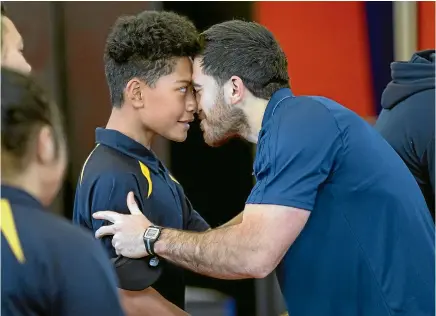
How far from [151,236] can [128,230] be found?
0.07 m

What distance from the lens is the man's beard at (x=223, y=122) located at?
2070 mm

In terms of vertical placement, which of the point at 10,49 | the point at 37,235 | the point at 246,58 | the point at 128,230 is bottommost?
the point at 128,230

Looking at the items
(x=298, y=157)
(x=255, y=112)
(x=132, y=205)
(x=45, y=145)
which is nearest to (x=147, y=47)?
(x=255, y=112)

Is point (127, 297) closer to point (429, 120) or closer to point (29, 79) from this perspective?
point (29, 79)

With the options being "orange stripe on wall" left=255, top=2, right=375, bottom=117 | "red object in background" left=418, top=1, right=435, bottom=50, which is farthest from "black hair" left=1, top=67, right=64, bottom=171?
"red object in background" left=418, top=1, right=435, bottom=50

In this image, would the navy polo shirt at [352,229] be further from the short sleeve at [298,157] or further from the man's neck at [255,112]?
the man's neck at [255,112]

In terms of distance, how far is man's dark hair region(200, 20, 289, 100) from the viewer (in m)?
2.03

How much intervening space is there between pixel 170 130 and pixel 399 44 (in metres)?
1.76

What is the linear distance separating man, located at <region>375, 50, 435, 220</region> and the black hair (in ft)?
4.95

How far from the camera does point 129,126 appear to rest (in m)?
2.09

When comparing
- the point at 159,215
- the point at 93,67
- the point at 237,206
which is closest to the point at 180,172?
the point at 237,206

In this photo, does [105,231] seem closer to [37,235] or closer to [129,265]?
[129,265]

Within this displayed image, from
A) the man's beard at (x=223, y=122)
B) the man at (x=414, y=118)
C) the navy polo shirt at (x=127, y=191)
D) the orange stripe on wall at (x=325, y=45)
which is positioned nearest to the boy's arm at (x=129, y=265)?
the navy polo shirt at (x=127, y=191)

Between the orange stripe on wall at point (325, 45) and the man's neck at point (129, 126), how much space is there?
1.41m
